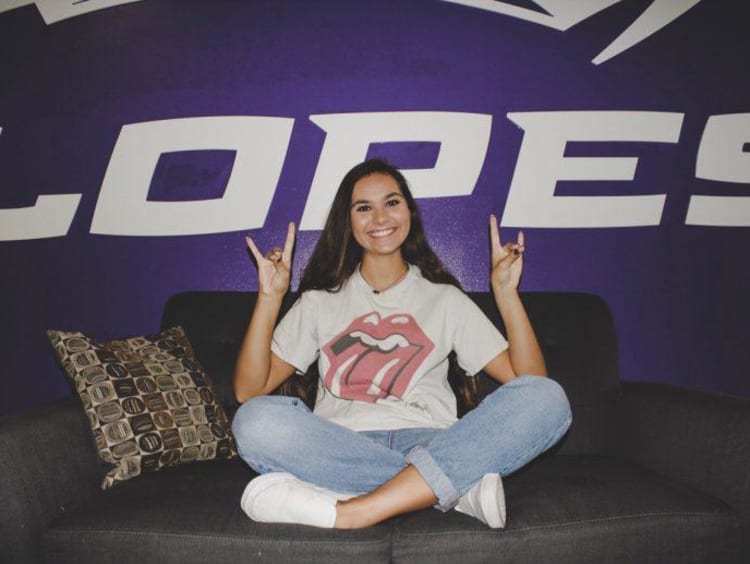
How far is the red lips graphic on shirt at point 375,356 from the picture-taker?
72.0 inches

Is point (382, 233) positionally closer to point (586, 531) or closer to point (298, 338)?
point (298, 338)

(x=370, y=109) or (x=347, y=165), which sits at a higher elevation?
(x=370, y=109)

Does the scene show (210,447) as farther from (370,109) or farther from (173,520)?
(370,109)

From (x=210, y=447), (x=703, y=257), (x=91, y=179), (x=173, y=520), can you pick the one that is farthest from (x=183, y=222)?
(x=703, y=257)

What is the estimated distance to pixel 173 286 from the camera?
262 centimetres

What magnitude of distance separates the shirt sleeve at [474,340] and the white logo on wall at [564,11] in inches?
57.8

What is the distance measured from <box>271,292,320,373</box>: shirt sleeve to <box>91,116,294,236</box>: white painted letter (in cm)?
76

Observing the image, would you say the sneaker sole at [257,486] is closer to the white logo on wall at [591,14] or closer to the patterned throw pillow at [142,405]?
the patterned throw pillow at [142,405]

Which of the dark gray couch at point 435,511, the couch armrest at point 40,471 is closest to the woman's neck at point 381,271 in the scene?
the dark gray couch at point 435,511

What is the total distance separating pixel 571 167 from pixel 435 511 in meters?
1.74

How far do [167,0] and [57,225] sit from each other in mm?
1159

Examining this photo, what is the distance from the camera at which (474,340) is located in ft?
6.26

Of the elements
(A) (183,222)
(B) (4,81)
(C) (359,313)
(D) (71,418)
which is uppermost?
(B) (4,81)

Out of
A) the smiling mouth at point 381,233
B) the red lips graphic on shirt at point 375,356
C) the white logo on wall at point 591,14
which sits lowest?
the red lips graphic on shirt at point 375,356
